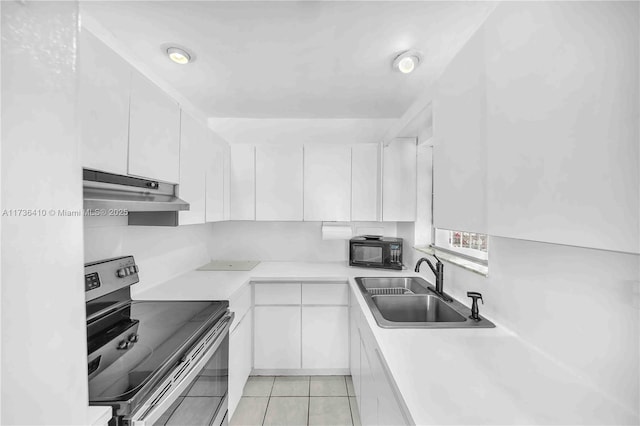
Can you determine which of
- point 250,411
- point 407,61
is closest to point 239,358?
point 250,411

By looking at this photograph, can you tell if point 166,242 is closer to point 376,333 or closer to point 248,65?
point 248,65

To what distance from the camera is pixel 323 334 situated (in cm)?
221

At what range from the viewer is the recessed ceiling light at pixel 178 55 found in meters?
1.55

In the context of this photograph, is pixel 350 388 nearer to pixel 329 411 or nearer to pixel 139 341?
pixel 329 411

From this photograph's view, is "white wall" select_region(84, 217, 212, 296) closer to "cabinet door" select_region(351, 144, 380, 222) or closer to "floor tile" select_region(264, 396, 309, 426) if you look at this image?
"floor tile" select_region(264, 396, 309, 426)

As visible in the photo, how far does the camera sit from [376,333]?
3.85 feet

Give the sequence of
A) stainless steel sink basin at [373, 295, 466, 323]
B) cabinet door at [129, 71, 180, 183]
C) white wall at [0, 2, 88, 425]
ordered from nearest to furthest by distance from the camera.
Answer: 1. white wall at [0, 2, 88, 425]
2. cabinet door at [129, 71, 180, 183]
3. stainless steel sink basin at [373, 295, 466, 323]

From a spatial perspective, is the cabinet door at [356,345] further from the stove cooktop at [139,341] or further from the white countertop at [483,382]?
the stove cooktop at [139,341]

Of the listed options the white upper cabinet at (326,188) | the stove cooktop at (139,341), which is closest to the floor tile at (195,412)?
the stove cooktop at (139,341)

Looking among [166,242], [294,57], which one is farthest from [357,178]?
[166,242]

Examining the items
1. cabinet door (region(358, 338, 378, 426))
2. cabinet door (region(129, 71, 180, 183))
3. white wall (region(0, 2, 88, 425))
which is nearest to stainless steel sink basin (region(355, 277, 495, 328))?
cabinet door (region(358, 338, 378, 426))

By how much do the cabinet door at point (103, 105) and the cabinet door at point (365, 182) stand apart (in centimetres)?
178

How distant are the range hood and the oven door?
66 centimetres

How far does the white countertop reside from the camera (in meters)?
0.70
